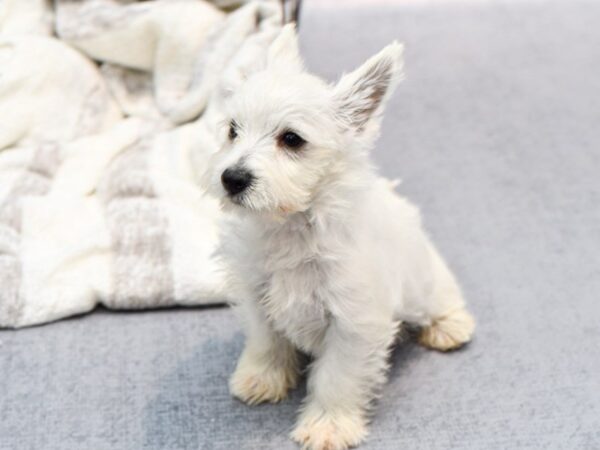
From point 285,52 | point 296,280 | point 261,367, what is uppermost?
point 285,52

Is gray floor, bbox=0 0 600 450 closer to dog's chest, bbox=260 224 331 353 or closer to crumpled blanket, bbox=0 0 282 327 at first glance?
crumpled blanket, bbox=0 0 282 327

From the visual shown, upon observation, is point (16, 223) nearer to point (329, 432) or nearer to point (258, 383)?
point (258, 383)

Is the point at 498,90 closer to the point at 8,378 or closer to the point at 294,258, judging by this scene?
the point at 294,258

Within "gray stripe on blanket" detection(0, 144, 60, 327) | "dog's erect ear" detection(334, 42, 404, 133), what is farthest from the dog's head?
"gray stripe on blanket" detection(0, 144, 60, 327)

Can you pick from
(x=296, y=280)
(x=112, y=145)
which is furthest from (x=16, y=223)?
(x=296, y=280)

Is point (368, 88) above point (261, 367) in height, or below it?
above

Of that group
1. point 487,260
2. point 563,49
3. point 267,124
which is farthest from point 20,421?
point 563,49

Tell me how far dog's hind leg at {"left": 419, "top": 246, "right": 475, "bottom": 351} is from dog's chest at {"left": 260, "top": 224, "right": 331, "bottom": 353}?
0.39m

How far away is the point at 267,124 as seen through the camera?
4.48ft

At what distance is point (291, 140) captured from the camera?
1.36 meters

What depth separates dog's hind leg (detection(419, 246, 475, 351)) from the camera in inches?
69.8

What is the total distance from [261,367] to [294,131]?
0.58 metres

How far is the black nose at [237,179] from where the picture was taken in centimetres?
132

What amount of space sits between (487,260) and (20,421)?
1.26m
